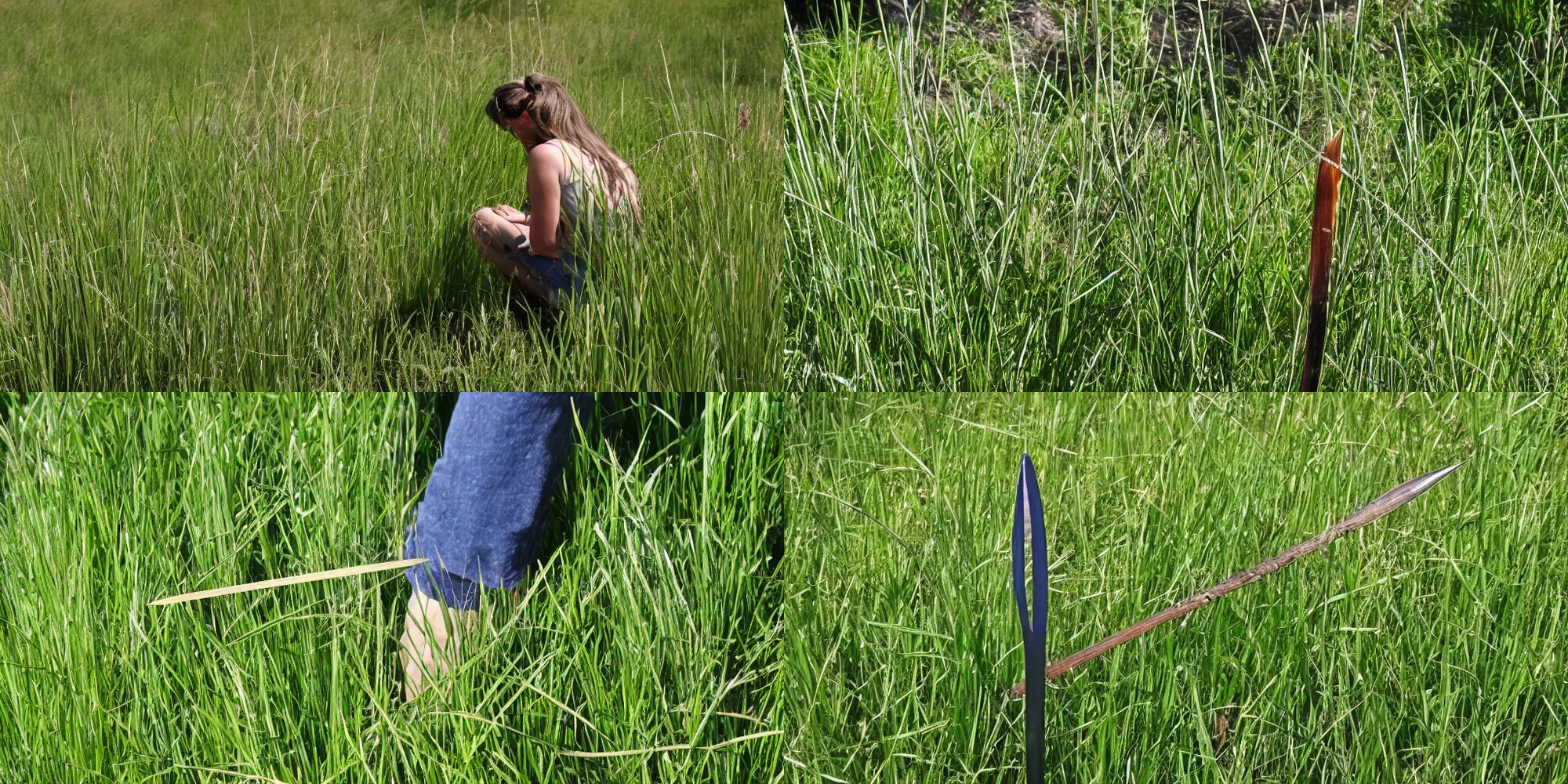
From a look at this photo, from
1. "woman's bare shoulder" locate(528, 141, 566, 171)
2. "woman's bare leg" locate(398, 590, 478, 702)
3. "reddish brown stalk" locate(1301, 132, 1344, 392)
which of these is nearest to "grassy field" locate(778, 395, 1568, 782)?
"reddish brown stalk" locate(1301, 132, 1344, 392)

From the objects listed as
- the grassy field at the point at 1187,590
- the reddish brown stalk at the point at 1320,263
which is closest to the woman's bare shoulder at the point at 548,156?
the grassy field at the point at 1187,590

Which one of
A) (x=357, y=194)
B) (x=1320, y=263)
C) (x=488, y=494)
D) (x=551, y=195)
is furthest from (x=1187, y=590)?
(x=357, y=194)

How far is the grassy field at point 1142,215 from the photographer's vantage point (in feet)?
3.84

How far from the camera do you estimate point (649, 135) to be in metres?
1.33

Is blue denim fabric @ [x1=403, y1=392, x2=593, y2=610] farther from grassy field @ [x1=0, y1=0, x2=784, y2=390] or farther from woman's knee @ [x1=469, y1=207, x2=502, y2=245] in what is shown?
woman's knee @ [x1=469, y1=207, x2=502, y2=245]

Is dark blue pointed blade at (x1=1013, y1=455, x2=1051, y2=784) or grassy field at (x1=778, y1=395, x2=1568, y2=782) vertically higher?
dark blue pointed blade at (x1=1013, y1=455, x2=1051, y2=784)

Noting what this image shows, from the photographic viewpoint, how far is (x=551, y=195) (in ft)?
4.29

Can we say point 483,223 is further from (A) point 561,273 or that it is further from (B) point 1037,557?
(B) point 1037,557

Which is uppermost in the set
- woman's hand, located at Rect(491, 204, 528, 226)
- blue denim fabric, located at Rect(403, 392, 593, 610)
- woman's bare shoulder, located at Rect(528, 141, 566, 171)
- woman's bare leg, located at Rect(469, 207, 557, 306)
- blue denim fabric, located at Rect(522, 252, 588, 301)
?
woman's bare shoulder, located at Rect(528, 141, 566, 171)

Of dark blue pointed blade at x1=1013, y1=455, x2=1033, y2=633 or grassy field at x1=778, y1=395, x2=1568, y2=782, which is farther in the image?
grassy field at x1=778, y1=395, x2=1568, y2=782

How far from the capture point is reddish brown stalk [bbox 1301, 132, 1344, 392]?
1.03 meters

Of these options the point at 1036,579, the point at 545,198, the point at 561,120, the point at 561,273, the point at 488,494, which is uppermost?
the point at 561,120

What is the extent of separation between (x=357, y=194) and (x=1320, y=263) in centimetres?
126

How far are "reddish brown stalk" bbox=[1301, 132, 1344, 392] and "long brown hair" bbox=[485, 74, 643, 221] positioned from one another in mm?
820
